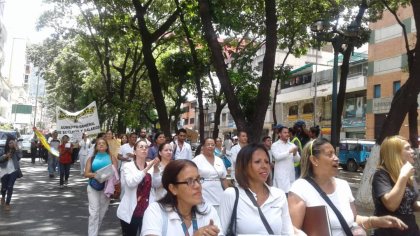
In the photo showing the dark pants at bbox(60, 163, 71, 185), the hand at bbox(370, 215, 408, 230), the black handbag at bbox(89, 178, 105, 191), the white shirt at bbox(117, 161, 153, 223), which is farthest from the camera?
the dark pants at bbox(60, 163, 71, 185)

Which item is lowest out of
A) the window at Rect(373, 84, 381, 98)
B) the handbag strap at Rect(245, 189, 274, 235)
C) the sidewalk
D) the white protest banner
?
the sidewalk

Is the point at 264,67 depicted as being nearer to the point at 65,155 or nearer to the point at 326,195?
the point at 326,195

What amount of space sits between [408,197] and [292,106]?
45302mm

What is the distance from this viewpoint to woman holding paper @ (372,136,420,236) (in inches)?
135

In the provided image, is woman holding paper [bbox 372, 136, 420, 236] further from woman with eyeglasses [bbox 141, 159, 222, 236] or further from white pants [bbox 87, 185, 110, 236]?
white pants [bbox 87, 185, 110, 236]

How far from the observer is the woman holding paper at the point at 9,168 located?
9.48m

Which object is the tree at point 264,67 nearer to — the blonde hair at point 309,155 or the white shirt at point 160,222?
the blonde hair at point 309,155

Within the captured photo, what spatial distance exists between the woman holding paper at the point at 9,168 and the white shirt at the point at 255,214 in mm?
7646

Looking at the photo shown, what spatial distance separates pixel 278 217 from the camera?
2.99m

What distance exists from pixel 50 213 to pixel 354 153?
19.9 metres

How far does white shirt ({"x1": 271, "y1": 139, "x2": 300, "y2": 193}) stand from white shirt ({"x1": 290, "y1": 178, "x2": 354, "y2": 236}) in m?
4.21

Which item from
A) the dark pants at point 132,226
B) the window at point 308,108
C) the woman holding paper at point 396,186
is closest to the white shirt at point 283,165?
the dark pants at point 132,226

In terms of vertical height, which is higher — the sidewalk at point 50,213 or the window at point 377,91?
the window at point 377,91

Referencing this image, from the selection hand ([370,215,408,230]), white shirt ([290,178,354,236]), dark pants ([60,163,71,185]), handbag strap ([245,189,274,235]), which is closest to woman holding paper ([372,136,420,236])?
hand ([370,215,408,230])
